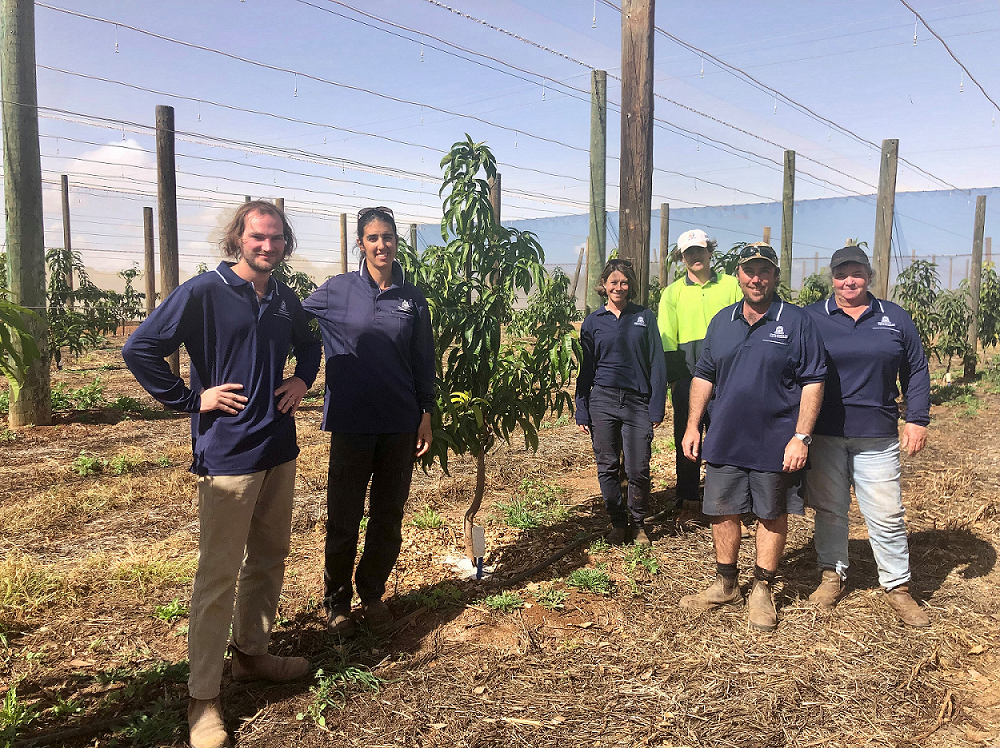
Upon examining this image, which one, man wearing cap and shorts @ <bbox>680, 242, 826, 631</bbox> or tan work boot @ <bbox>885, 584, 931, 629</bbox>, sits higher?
man wearing cap and shorts @ <bbox>680, 242, 826, 631</bbox>

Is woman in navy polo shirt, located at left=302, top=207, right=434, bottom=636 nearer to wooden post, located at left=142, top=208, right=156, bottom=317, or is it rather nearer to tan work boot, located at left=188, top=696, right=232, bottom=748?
tan work boot, located at left=188, top=696, right=232, bottom=748

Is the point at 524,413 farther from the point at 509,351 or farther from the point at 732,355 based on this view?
the point at 732,355

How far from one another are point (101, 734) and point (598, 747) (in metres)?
1.98

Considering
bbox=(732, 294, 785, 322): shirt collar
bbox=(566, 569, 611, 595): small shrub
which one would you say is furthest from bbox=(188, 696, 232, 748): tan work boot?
bbox=(732, 294, 785, 322): shirt collar

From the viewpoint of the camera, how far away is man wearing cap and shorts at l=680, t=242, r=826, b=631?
11.6 feet

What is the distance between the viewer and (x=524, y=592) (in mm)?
4145

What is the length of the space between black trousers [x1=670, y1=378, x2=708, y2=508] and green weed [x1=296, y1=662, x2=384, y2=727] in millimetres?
2872

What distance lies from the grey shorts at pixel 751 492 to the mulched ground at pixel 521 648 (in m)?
0.65

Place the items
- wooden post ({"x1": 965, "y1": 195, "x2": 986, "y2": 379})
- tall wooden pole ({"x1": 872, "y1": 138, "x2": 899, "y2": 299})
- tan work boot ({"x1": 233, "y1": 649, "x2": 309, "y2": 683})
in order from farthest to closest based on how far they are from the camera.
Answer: wooden post ({"x1": 965, "y1": 195, "x2": 986, "y2": 379}) < tall wooden pole ({"x1": 872, "y1": 138, "x2": 899, "y2": 299}) < tan work boot ({"x1": 233, "y1": 649, "x2": 309, "y2": 683})

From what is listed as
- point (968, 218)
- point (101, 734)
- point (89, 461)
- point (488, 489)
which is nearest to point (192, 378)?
point (101, 734)

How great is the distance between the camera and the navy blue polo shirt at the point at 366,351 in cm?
331

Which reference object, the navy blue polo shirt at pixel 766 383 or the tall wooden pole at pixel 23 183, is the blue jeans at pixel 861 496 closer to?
the navy blue polo shirt at pixel 766 383

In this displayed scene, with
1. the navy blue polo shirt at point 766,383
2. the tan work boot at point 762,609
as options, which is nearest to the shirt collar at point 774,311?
the navy blue polo shirt at point 766,383

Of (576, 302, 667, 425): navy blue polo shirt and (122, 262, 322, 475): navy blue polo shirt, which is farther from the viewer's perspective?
(576, 302, 667, 425): navy blue polo shirt
